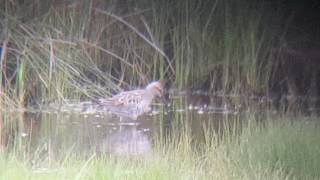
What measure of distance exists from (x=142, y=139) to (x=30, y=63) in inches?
65.9

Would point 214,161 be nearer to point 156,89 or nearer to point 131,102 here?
point 131,102

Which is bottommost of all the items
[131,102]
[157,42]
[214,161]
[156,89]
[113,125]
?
[214,161]

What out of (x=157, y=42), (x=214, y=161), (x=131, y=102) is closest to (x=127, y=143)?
(x=214, y=161)

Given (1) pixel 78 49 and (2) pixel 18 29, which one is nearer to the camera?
Answer: (2) pixel 18 29

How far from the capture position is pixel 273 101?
28.2 ft

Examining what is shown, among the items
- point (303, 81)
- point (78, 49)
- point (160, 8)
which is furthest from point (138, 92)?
point (303, 81)

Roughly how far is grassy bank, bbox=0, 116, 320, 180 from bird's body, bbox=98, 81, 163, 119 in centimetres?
205

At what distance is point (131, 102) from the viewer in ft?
26.1

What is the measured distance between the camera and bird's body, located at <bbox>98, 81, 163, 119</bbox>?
783cm

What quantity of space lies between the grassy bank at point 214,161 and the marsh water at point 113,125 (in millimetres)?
452

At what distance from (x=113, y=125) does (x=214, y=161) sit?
7.89 ft

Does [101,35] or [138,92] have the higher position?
[101,35]

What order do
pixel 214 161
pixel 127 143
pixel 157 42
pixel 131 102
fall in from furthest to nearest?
pixel 157 42 → pixel 131 102 → pixel 127 143 → pixel 214 161

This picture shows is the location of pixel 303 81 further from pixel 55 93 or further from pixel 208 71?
pixel 55 93
